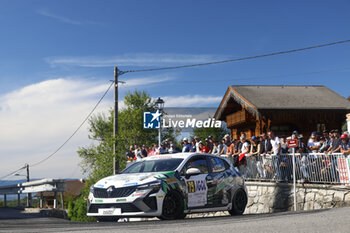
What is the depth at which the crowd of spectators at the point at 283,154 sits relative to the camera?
14.1 meters

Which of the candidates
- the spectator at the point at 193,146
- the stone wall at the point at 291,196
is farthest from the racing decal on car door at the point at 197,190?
the spectator at the point at 193,146

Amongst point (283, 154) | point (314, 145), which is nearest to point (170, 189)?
point (283, 154)

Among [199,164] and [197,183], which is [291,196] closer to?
[199,164]

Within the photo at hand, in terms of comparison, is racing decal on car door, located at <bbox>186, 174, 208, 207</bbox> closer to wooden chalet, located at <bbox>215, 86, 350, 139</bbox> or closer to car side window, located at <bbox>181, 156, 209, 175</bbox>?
car side window, located at <bbox>181, 156, 209, 175</bbox>

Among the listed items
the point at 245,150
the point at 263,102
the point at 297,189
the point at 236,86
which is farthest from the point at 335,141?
the point at 236,86

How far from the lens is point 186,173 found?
11.4m

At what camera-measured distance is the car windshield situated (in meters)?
11.5

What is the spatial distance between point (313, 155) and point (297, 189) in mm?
1194

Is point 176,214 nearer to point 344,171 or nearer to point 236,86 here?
point 344,171

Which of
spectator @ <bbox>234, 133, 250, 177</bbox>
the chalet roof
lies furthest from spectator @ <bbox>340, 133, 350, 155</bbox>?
the chalet roof

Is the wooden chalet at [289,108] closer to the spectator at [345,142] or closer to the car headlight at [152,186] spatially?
the spectator at [345,142]

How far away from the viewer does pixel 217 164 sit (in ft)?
40.9

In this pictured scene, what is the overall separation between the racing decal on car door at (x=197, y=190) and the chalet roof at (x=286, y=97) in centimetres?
1642

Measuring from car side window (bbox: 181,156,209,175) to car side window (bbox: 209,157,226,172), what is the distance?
239 mm
